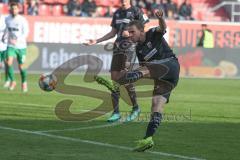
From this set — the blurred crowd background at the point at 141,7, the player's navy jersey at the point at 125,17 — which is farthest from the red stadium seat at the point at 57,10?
the player's navy jersey at the point at 125,17

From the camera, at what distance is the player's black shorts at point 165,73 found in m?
10.6

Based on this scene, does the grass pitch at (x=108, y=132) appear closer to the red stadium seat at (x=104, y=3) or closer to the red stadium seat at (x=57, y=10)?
the red stadium seat at (x=57, y=10)

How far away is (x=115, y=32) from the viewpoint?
13984 millimetres

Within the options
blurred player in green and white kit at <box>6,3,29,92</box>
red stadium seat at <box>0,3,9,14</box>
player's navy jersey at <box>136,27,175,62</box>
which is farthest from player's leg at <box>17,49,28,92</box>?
red stadium seat at <box>0,3,9,14</box>

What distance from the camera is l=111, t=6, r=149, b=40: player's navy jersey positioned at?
44.7ft

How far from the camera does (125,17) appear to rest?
1378 centimetres

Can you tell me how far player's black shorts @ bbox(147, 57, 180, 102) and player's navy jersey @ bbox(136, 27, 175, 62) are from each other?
81mm

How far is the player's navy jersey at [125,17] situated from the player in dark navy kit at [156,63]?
2909mm

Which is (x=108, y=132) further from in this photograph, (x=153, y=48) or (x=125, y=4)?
(x=125, y=4)

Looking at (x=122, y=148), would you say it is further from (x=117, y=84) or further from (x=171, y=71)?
(x=117, y=84)

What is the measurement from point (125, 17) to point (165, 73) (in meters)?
3.34

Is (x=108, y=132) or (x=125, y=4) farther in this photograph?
(x=125, y=4)

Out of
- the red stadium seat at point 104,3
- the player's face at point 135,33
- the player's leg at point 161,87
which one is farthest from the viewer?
the red stadium seat at point 104,3

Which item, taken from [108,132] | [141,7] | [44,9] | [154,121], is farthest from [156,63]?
[44,9]
